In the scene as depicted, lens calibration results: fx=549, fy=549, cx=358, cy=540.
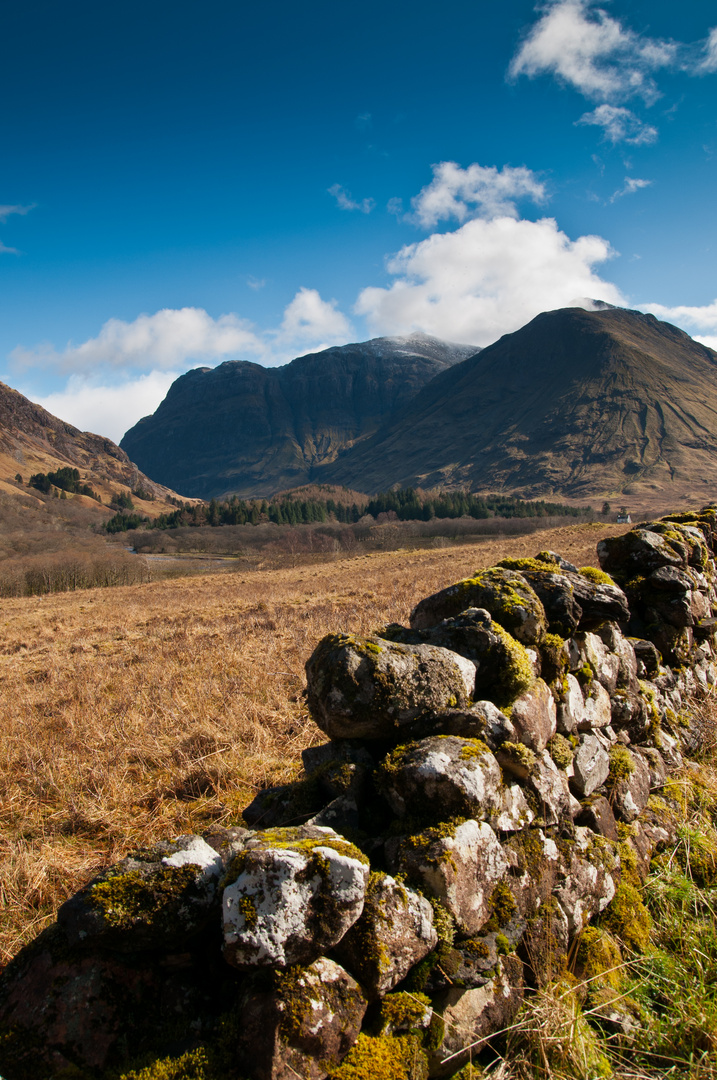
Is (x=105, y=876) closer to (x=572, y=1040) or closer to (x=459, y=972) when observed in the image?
(x=459, y=972)

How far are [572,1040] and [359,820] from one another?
140cm

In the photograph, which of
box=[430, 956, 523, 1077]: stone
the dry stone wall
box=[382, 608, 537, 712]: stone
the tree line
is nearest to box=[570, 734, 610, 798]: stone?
the dry stone wall

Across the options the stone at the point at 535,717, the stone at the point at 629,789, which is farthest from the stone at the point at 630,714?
the stone at the point at 535,717

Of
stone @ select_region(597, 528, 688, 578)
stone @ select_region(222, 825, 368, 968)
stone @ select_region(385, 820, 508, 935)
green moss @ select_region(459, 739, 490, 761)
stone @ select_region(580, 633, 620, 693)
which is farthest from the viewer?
stone @ select_region(597, 528, 688, 578)

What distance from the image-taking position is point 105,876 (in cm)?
241

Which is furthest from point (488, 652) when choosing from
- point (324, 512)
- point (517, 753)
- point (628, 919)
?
point (324, 512)

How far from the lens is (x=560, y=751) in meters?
3.96

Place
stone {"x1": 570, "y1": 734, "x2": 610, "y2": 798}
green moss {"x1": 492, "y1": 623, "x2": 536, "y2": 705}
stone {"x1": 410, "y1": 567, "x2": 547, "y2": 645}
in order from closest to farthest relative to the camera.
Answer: green moss {"x1": 492, "y1": 623, "x2": 536, "y2": 705} → stone {"x1": 570, "y1": 734, "x2": 610, "y2": 798} → stone {"x1": 410, "y1": 567, "x2": 547, "y2": 645}

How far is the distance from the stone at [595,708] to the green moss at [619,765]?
0.23 m

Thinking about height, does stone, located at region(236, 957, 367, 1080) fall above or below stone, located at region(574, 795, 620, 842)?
above

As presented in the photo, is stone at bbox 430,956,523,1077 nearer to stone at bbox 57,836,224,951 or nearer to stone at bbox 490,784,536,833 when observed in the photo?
stone at bbox 490,784,536,833

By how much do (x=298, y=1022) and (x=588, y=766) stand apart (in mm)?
2898

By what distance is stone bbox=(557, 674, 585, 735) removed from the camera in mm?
4238

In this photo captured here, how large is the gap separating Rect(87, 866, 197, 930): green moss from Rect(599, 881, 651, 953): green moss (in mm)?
2859
